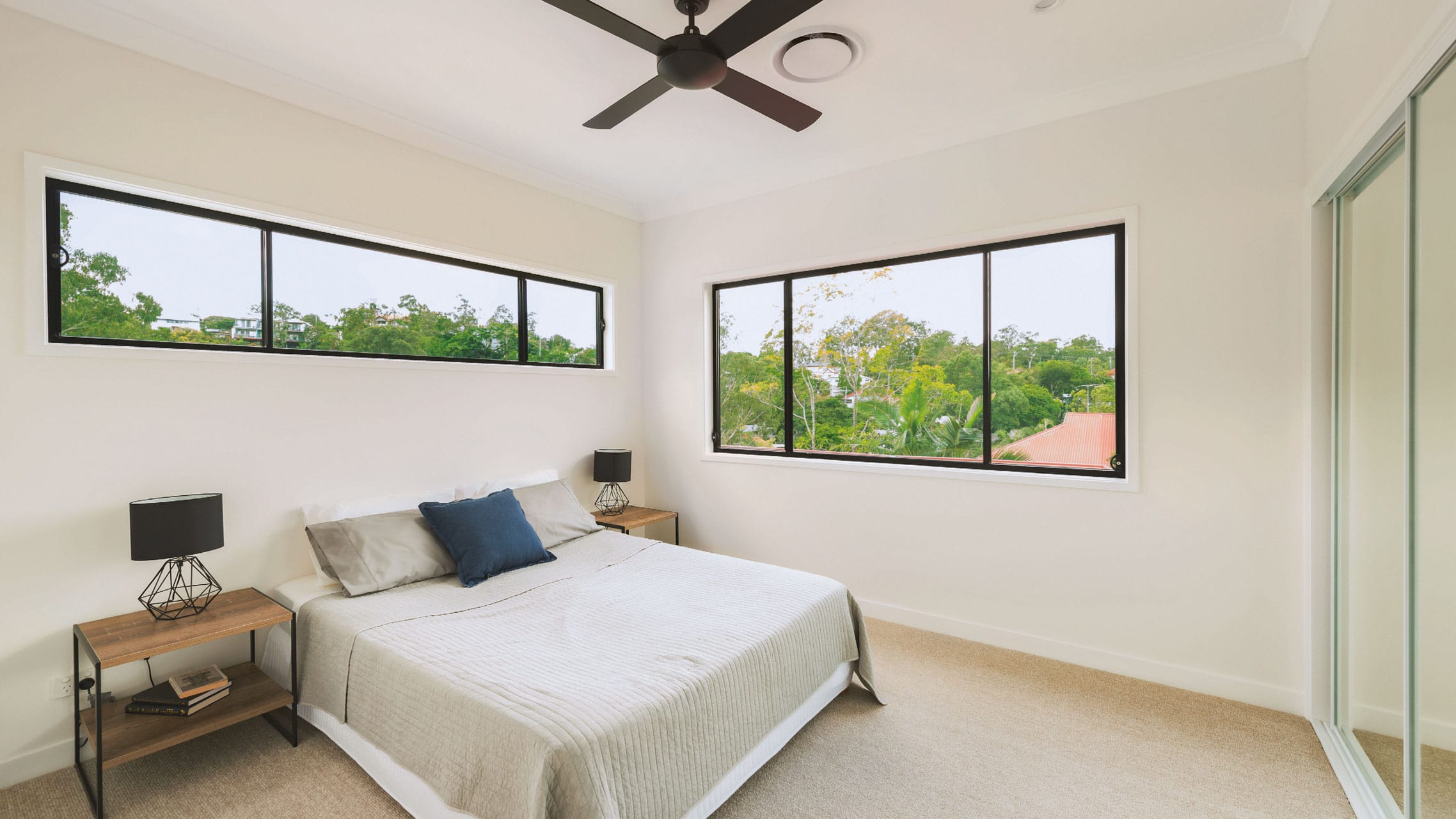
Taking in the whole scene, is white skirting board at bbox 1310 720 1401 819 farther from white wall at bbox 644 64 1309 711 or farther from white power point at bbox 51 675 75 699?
white power point at bbox 51 675 75 699

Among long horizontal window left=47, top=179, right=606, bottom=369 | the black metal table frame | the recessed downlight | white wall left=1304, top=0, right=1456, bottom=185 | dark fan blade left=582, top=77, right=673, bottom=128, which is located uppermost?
the recessed downlight

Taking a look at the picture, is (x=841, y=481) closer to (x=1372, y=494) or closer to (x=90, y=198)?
(x=1372, y=494)

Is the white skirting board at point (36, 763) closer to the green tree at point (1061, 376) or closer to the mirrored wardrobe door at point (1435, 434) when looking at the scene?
the mirrored wardrobe door at point (1435, 434)

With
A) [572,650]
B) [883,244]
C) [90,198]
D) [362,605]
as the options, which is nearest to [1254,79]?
[883,244]

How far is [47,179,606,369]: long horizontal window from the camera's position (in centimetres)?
226

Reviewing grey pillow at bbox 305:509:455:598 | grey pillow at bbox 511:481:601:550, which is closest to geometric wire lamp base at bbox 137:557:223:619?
grey pillow at bbox 305:509:455:598

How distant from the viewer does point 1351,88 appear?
6.23 feet

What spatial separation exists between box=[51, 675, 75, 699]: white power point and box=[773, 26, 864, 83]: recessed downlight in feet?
11.5

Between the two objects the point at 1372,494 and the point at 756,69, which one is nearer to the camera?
the point at 1372,494

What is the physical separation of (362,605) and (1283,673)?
3778 mm

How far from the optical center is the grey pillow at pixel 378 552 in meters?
2.53

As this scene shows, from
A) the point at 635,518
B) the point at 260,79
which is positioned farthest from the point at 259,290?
the point at 635,518

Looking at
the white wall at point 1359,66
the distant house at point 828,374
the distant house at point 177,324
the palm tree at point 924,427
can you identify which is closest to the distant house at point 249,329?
the distant house at point 177,324

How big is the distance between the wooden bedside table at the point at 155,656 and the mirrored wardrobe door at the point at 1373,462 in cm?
363
